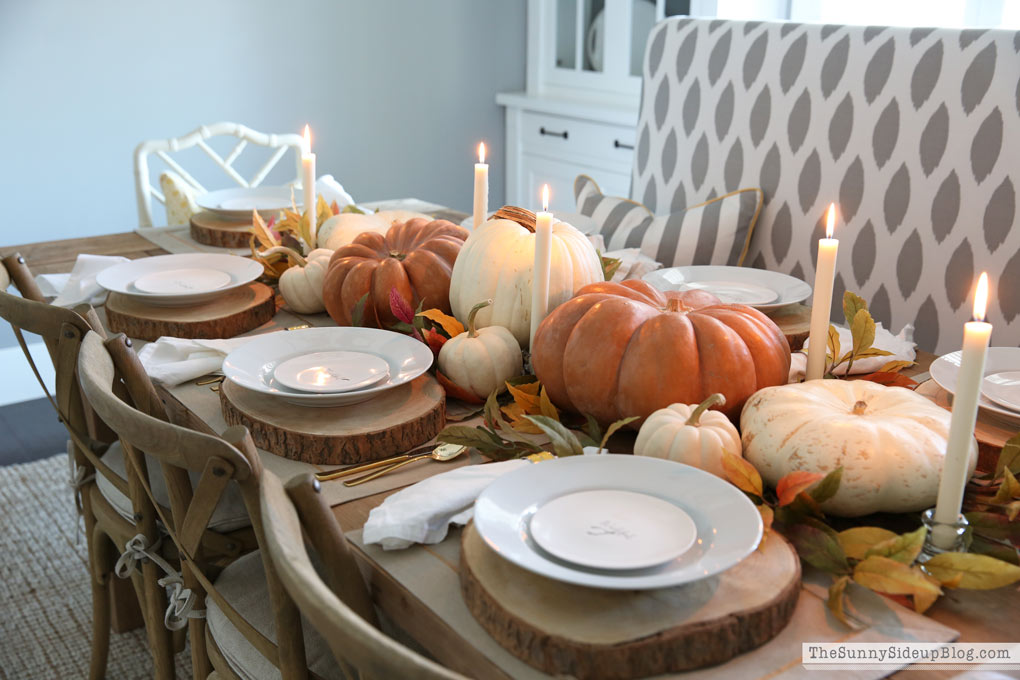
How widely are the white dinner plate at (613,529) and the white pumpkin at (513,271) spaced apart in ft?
1.42

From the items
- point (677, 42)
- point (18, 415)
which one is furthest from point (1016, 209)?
point (18, 415)

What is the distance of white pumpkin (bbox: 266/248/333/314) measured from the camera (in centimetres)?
150

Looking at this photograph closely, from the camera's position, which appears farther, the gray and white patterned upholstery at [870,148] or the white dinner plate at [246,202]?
the white dinner plate at [246,202]

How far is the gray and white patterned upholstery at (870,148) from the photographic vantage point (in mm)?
1892

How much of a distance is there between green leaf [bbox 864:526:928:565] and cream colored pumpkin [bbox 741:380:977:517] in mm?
76

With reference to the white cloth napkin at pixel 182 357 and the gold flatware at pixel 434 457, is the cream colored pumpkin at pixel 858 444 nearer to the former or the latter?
the gold flatware at pixel 434 457

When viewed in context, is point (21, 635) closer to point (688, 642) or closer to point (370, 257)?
point (370, 257)

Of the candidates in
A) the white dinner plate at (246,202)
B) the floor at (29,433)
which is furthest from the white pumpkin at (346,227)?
the floor at (29,433)

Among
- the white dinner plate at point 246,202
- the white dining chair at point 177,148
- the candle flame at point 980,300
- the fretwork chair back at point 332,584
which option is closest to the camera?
the fretwork chair back at point 332,584

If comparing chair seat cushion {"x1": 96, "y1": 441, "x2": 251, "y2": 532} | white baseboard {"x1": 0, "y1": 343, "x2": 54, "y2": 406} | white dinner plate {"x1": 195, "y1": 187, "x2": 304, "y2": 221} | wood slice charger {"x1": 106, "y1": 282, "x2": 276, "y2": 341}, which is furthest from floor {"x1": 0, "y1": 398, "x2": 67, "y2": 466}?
wood slice charger {"x1": 106, "y1": 282, "x2": 276, "y2": 341}

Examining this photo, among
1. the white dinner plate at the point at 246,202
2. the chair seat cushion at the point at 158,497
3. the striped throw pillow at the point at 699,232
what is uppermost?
the white dinner plate at the point at 246,202

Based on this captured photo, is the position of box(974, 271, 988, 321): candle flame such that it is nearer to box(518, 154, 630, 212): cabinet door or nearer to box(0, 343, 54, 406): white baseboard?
box(518, 154, 630, 212): cabinet door

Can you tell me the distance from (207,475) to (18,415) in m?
2.70

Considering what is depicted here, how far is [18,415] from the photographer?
3.15 metres
